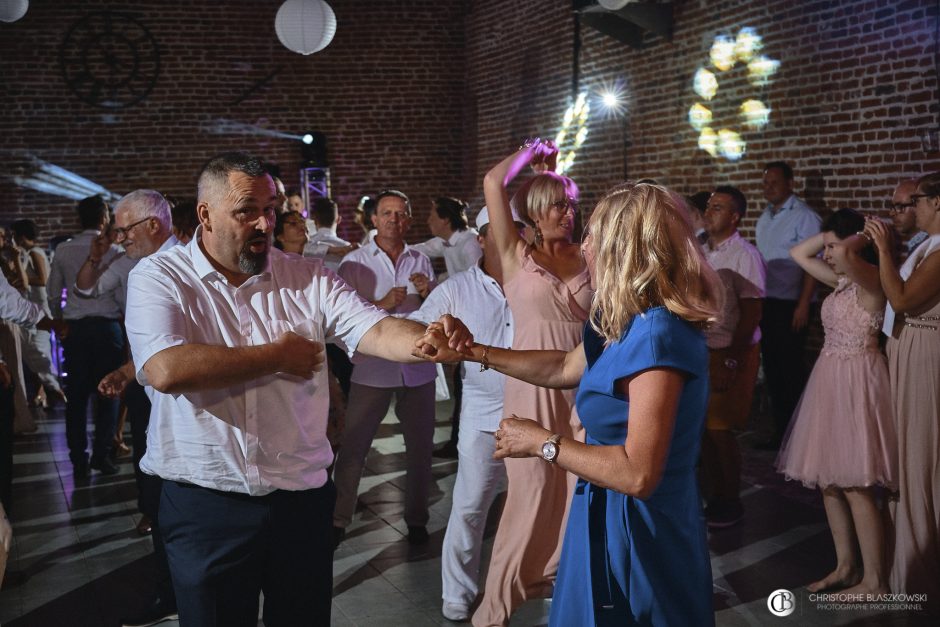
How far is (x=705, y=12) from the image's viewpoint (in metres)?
7.37

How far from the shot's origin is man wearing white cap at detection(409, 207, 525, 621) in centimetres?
356

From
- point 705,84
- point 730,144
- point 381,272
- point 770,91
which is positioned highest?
point 705,84

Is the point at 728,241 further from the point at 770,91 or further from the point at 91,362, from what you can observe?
the point at 91,362

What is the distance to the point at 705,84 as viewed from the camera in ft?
24.3

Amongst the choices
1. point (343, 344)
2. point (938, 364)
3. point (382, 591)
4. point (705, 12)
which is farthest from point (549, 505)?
point (705, 12)

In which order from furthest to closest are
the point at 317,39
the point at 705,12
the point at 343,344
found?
the point at 317,39
the point at 705,12
the point at 343,344

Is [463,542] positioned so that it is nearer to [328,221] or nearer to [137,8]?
[328,221]

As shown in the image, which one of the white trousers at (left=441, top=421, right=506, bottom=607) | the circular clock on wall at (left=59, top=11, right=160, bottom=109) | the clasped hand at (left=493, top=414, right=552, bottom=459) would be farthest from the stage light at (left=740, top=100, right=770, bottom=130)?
the circular clock on wall at (left=59, top=11, right=160, bottom=109)

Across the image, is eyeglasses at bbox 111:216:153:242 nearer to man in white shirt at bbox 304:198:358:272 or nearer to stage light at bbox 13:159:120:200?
man in white shirt at bbox 304:198:358:272

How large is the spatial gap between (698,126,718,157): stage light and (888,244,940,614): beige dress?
401 centimetres

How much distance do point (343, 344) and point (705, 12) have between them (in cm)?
587

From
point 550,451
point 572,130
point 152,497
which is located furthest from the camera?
point 572,130

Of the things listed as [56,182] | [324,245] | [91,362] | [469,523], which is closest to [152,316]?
[469,523]

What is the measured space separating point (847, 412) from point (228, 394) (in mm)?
2555
